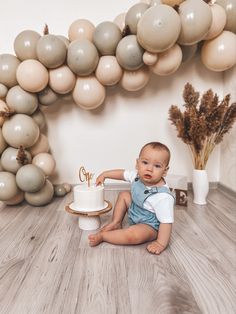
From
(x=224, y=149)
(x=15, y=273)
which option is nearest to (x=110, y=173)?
(x=15, y=273)

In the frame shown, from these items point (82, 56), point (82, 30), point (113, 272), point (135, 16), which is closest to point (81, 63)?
point (82, 56)

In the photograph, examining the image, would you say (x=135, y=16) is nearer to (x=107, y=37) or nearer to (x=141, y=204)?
(x=107, y=37)

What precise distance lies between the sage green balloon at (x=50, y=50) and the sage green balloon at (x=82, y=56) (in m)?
0.05

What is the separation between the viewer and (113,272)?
920mm

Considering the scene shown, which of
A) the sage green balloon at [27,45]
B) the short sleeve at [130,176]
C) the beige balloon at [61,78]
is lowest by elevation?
the short sleeve at [130,176]

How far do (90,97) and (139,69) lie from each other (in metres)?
0.31

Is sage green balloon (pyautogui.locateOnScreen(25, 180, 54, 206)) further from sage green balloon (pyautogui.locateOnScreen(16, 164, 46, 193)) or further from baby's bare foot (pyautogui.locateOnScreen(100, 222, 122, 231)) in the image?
baby's bare foot (pyautogui.locateOnScreen(100, 222, 122, 231))

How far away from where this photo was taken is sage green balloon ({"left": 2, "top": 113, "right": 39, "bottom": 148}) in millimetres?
1414

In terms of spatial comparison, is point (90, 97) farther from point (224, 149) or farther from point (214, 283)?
point (214, 283)

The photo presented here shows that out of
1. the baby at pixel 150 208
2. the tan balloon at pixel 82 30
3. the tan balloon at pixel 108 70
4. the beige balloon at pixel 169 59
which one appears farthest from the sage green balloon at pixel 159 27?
the baby at pixel 150 208

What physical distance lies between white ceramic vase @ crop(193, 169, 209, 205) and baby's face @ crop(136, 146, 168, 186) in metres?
0.54

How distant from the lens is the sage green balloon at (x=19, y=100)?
145cm

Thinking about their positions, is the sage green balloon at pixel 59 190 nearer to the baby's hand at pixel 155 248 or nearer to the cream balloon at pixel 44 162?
the cream balloon at pixel 44 162

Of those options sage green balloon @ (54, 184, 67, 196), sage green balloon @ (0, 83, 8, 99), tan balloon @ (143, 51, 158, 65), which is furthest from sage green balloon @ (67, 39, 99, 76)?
sage green balloon @ (54, 184, 67, 196)
